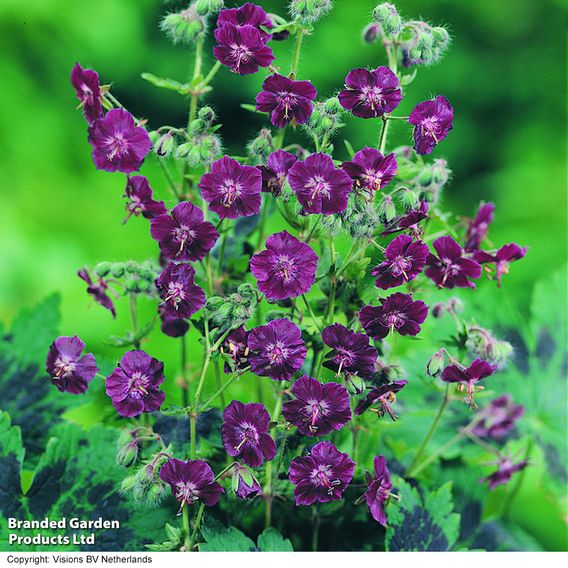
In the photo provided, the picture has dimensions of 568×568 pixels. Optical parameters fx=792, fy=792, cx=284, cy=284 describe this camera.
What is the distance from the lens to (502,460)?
1.11m

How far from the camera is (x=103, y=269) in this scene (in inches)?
33.8

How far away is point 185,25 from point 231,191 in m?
0.22

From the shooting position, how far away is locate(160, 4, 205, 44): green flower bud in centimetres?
85

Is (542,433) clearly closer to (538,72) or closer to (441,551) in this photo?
(441,551)

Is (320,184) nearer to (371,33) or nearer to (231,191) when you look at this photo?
(231,191)

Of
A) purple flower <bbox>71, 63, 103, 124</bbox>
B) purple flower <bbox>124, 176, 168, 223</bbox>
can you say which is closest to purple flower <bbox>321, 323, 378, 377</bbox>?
purple flower <bbox>124, 176, 168, 223</bbox>

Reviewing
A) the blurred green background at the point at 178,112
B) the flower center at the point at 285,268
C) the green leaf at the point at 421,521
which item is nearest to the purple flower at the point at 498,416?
the green leaf at the point at 421,521

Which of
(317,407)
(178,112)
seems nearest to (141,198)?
(317,407)

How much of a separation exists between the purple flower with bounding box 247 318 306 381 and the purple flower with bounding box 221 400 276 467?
40mm

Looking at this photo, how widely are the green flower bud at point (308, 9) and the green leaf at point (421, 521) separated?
20.9 inches

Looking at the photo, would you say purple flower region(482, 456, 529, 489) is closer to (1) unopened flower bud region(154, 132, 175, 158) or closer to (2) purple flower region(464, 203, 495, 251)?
(2) purple flower region(464, 203, 495, 251)

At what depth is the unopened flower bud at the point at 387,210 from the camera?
76cm

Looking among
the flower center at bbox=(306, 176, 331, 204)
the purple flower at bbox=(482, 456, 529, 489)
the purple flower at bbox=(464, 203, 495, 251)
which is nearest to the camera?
the flower center at bbox=(306, 176, 331, 204)
